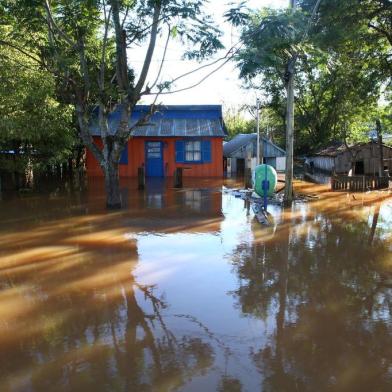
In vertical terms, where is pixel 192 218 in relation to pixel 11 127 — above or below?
below

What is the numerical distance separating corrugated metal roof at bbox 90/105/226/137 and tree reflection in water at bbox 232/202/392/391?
1545 cm

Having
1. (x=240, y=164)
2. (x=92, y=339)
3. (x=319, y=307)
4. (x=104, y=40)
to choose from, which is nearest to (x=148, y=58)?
(x=104, y=40)

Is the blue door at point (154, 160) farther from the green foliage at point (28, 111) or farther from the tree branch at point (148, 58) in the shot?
the tree branch at point (148, 58)

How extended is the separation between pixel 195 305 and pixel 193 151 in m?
20.3

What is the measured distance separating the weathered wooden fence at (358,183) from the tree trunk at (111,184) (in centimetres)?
Result: 1004

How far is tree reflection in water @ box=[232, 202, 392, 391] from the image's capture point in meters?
4.60

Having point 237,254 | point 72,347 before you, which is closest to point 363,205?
point 237,254

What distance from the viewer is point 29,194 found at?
1886 centimetres

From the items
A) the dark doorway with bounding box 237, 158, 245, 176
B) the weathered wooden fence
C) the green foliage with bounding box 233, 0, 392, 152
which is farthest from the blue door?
the weathered wooden fence

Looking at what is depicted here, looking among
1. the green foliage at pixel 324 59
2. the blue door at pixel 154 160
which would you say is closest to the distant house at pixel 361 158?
the green foliage at pixel 324 59

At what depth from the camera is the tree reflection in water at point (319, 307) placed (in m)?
4.60

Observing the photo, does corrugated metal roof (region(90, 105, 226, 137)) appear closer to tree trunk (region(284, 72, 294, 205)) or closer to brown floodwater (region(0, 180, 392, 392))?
tree trunk (region(284, 72, 294, 205))

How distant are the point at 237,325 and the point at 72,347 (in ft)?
6.46

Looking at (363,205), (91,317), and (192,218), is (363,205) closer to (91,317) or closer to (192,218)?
(192,218)
